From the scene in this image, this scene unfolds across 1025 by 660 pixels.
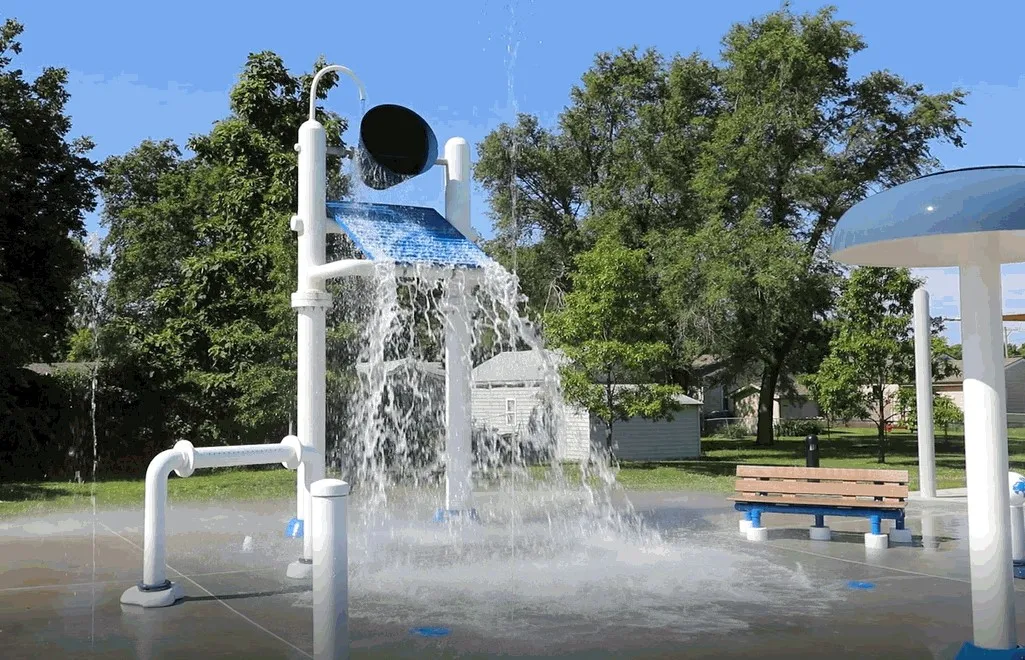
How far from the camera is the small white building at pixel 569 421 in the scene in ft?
95.1

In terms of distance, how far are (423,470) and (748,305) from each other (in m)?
11.3

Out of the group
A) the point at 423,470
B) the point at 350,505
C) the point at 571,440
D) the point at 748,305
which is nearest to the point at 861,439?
the point at 748,305

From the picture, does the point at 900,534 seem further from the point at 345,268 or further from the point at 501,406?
the point at 501,406

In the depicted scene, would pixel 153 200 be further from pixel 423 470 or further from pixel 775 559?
pixel 775 559

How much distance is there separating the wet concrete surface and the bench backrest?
0.54 meters

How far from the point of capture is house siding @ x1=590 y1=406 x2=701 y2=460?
29.7 meters

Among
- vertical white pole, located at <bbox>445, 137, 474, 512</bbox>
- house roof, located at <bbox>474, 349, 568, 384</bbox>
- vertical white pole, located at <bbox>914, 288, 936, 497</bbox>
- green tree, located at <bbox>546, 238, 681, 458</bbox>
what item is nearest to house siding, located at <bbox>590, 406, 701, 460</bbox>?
house roof, located at <bbox>474, 349, 568, 384</bbox>

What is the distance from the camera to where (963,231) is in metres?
5.24

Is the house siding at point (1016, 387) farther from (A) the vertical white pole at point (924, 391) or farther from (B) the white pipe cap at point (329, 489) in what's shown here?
(B) the white pipe cap at point (329, 489)

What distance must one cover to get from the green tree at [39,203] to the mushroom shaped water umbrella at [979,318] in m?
22.1

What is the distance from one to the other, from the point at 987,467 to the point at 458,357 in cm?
744

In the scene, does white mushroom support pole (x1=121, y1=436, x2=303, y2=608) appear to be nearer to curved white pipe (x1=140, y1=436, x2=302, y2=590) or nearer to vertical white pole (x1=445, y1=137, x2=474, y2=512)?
curved white pipe (x1=140, y1=436, x2=302, y2=590)

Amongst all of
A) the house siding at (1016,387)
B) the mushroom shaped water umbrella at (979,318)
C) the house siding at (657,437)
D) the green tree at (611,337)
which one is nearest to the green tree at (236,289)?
the green tree at (611,337)

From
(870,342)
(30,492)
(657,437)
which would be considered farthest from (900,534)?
(657,437)
